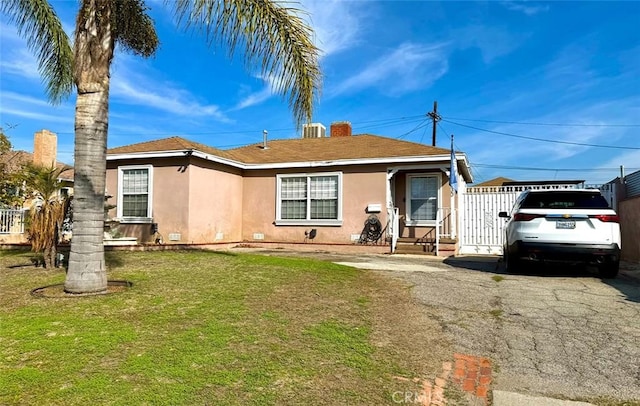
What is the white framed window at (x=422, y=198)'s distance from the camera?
14109 millimetres

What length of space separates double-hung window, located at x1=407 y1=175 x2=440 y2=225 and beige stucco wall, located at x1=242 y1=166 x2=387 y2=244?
3.32 ft

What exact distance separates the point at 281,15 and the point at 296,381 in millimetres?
5032

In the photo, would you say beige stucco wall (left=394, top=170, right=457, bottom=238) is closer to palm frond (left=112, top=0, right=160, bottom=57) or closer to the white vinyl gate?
the white vinyl gate

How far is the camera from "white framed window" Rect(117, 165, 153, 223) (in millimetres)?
13797

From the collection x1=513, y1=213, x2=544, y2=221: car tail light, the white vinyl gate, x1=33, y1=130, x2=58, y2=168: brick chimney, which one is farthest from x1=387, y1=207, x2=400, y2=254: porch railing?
x1=33, y1=130, x2=58, y2=168: brick chimney

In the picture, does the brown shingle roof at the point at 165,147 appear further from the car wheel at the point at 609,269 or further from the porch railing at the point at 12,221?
the car wheel at the point at 609,269

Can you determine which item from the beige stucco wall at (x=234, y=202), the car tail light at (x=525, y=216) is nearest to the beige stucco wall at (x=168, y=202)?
the beige stucco wall at (x=234, y=202)

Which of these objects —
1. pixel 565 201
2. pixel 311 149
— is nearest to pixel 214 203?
pixel 311 149

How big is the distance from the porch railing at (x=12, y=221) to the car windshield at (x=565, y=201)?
17200 millimetres

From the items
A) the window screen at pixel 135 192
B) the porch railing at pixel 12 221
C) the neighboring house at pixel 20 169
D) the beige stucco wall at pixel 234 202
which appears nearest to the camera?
the beige stucco wall at pixel 234 202

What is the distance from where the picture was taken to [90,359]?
3.38 m

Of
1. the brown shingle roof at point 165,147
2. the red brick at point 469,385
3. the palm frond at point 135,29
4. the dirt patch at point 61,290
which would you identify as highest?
the palm frond at point 135,29

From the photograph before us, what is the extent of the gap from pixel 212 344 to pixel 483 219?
12393mm

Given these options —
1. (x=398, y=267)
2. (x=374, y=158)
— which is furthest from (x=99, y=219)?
(x=374, y=158)
